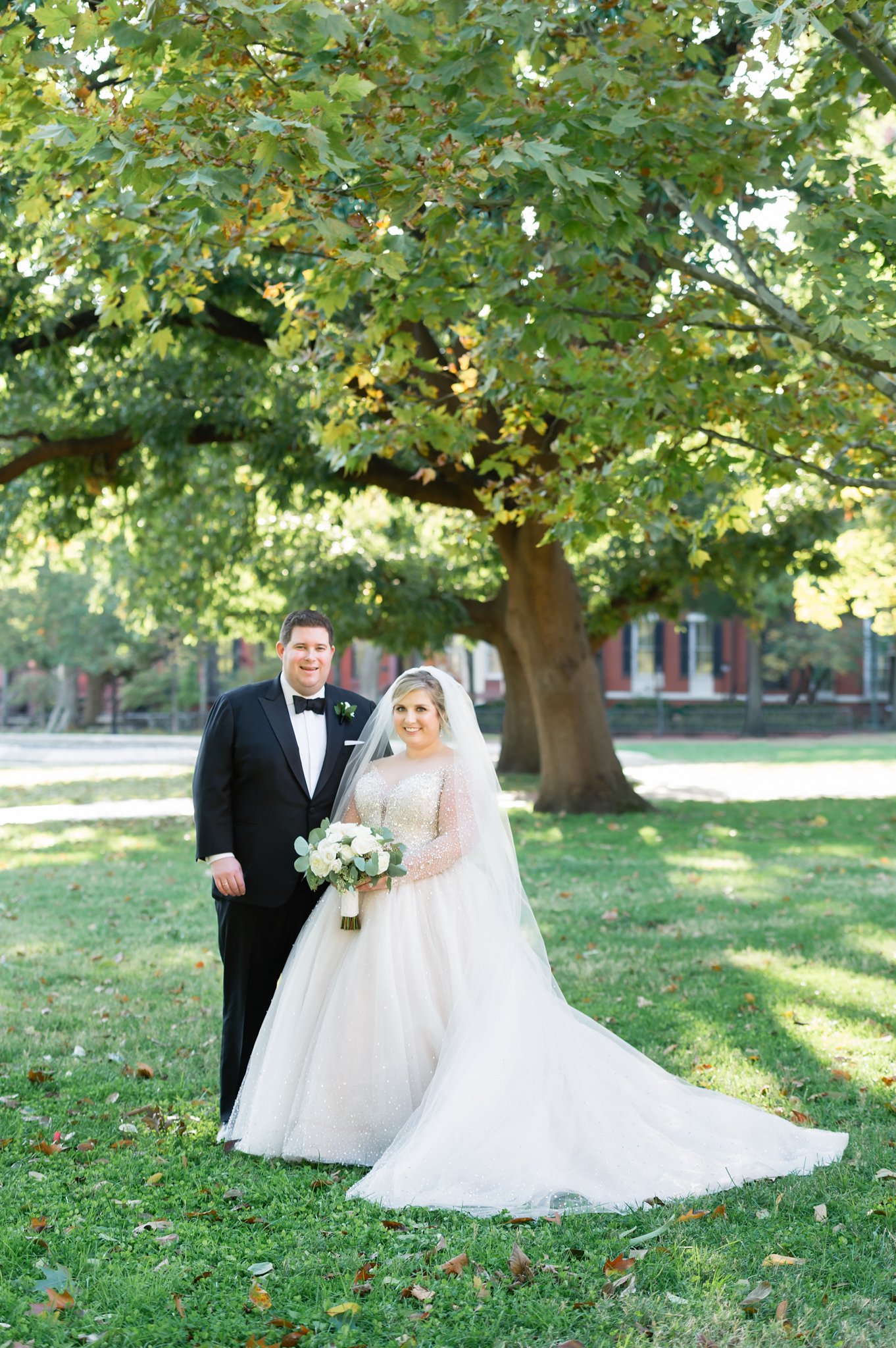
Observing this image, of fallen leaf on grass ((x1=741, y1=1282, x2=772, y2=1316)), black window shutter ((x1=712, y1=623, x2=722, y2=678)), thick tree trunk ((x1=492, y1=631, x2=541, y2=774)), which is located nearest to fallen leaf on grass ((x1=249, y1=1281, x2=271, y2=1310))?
fallen leaf on grass ((x1=741, y1=1282, x2=772, y2=1316))

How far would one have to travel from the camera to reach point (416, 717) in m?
5.53

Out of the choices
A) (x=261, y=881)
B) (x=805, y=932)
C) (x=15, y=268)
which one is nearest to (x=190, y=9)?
(x=261, y=881)

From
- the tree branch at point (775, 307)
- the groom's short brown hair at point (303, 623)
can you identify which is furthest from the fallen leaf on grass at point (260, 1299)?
the tree branch at point (775, 307)

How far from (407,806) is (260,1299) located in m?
2.16

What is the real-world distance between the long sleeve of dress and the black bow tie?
2.18ft

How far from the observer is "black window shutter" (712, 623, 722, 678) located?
169 ft

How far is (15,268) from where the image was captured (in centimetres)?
1414

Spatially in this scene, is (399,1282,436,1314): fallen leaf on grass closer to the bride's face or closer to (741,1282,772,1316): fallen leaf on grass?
(741,1282,772,1316): fallen leaf on grass

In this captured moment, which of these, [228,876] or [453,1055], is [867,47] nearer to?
[228,876]

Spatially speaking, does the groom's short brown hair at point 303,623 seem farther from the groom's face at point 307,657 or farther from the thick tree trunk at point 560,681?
the thick tree trunk at point 560,681

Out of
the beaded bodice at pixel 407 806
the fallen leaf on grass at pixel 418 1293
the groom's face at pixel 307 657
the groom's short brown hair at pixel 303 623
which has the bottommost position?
the fallen leaf on grass at pixel 418 1293

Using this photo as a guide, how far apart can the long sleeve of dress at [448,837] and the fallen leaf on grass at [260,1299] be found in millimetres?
1923

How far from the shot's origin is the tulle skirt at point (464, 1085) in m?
4.75

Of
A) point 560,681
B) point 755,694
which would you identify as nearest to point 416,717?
point 560,681
